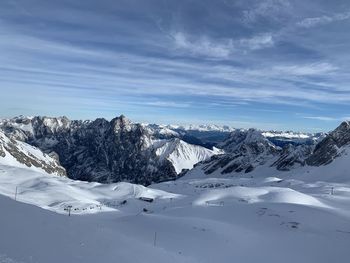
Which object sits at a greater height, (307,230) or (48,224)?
(48,224)

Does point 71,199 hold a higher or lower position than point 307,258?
lower

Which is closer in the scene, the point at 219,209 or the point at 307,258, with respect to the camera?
the point at 307,258

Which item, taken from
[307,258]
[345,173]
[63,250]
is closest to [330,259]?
[307,258]

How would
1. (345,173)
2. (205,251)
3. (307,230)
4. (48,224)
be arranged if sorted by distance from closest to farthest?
(48,224) → (205,251) → (307,230) → (345,173)

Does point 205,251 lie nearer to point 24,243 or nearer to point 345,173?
point 24,243

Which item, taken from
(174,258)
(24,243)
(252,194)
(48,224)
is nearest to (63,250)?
(24,243)

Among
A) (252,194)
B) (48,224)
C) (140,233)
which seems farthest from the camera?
(252,194)

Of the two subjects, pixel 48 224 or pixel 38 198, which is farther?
pixel 38 198

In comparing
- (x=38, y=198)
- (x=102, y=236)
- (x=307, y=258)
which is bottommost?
(x=38, y=198)

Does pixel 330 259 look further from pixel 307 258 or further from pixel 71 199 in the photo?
pixel 71 199
